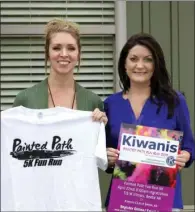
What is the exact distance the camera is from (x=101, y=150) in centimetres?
319

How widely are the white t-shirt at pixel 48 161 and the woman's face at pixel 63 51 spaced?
0.92ft

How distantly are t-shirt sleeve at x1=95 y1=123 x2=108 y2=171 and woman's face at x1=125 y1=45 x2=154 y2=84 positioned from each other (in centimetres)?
39

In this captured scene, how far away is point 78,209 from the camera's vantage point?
3174 mm

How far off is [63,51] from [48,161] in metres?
0.69

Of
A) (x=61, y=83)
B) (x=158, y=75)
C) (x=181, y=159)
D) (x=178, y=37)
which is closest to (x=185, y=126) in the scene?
(x=181, y=159)

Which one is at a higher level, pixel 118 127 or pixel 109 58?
pixel 109 58

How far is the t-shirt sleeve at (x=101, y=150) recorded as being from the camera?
10.4ft

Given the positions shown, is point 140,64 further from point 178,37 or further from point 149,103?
point 178,37

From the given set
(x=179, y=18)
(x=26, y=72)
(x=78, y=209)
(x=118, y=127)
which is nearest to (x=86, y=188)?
(x=78, y=209)

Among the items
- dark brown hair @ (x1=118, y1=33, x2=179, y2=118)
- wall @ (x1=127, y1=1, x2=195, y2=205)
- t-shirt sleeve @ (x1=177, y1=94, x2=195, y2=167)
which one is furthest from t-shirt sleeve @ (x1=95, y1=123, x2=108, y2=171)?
wall @ (x1=127, y1=1, x2=195, y2=205)

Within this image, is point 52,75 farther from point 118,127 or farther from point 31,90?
point 118,127

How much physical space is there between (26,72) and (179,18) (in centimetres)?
170

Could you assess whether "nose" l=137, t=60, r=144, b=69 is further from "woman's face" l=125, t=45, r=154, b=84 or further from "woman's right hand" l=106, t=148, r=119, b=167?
"woman's right hand" l=106, t=148, r=119, b=167

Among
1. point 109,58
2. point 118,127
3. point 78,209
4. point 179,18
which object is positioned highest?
point 179,18
